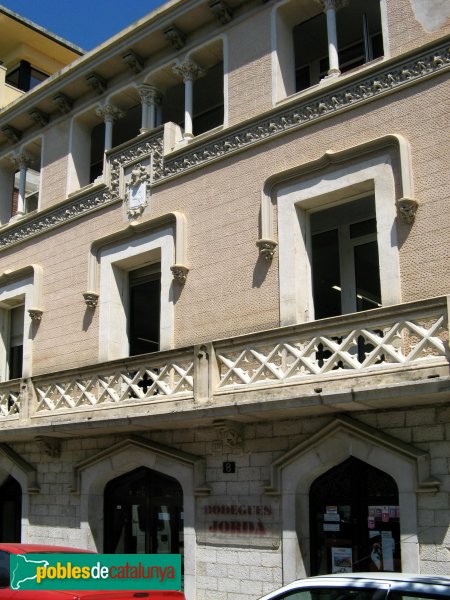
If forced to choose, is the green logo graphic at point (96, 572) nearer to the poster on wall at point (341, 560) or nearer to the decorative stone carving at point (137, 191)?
the poster on wall at point (341, 560)

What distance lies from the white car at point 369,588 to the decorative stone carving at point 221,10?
12607 mm

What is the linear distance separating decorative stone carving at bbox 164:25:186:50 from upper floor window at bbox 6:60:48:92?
455 inches

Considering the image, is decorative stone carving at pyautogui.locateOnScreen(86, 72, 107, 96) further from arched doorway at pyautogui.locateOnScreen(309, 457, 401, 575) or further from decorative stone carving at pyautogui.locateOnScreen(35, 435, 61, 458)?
arched doorway at pyautogui.locateOnScreen(309, 457, 401, 575)

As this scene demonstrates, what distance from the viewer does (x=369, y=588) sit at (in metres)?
6.05

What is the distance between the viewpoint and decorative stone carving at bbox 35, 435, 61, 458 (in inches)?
651

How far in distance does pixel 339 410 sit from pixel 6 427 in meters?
8.49

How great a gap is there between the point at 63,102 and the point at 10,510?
1036 cm

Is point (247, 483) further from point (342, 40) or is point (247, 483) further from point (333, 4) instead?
point (342, 40)

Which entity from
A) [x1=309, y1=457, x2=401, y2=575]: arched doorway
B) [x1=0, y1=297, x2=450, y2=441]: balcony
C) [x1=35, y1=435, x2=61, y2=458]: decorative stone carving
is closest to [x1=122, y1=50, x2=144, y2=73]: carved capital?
[x1=0, y1=297, x2=450, y2=441]: balcony

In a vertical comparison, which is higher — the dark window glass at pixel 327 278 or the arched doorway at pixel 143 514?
the dark window glass at pixel 327 278

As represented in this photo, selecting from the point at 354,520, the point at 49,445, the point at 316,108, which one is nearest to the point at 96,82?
the point at 316,108

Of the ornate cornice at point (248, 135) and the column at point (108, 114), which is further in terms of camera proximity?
the column at point (108, 114)

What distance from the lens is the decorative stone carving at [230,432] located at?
13008 millimetres

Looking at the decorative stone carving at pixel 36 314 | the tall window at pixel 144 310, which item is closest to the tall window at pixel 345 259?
the tall window at pixel 144 310
